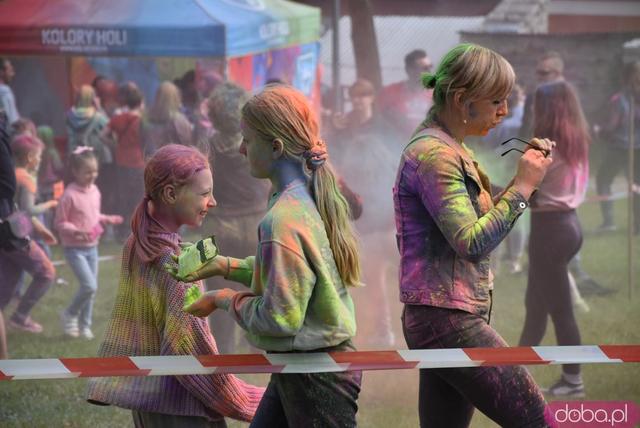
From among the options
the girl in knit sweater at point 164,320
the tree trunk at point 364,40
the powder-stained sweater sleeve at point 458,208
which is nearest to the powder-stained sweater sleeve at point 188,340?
the girl in knit sweater at point 164,320

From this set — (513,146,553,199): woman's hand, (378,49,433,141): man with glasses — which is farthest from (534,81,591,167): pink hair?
(513,146,553,199): woman's hand

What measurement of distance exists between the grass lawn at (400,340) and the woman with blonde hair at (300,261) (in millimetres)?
2214

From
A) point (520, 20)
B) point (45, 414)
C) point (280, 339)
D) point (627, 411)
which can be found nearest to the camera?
point (280, 339)

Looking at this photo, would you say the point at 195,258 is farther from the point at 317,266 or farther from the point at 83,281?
the point at 83,281

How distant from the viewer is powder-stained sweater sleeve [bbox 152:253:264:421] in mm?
3916

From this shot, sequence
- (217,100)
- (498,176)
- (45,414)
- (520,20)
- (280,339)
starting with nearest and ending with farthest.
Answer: (280,339), (45,414), (217,100), (498,176), (520,20)

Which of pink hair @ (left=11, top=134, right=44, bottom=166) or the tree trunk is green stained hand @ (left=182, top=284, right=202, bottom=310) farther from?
the tree trunk

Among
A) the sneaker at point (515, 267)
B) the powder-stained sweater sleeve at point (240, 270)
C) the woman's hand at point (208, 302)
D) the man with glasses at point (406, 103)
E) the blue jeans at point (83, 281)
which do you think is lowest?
the sneaker at point (515, 267)

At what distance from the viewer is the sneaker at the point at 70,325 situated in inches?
336

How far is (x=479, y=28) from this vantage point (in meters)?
11.7

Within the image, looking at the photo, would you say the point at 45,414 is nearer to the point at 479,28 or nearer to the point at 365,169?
the point at 365,169

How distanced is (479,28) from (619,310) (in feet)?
11.9

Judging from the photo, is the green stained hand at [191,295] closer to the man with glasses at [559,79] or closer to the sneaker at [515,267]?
the man with glasses at [559,79]

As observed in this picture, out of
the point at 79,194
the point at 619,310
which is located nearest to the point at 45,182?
the point at 79,194
